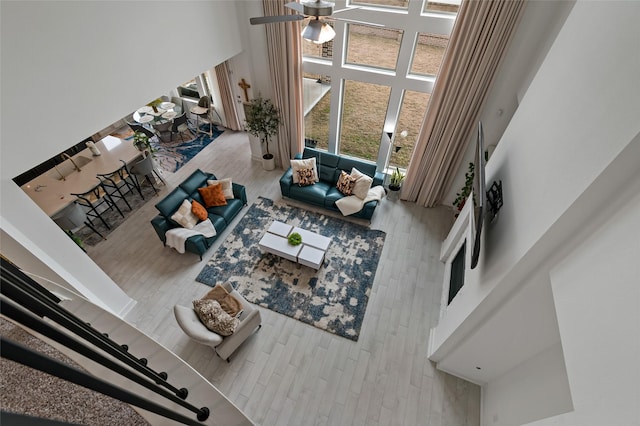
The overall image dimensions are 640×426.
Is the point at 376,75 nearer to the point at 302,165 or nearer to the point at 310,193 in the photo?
the point at 302,165

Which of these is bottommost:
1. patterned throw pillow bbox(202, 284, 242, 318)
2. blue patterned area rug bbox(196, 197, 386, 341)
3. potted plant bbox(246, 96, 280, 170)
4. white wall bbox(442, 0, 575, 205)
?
blue patterned area rug bbox(196, 197, 386, 341)

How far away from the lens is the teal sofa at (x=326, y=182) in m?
6.21

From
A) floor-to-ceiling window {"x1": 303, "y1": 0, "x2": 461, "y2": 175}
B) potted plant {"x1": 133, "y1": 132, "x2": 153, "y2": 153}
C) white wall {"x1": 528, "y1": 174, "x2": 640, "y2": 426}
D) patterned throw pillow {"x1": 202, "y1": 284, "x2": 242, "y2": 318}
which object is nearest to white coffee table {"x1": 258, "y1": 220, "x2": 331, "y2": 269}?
patterned throw pillow {"x1": 202, "y1": 284, "x2": 242, "y2": 318}

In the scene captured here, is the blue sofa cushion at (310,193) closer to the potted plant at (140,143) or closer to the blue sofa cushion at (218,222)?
the blue sofa cushion at (218,222)

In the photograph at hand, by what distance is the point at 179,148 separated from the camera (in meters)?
8.05

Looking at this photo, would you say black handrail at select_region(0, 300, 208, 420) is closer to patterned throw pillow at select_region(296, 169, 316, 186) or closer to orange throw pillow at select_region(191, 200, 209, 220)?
orange throw pillow at select_region(191, 200, 209, 220)

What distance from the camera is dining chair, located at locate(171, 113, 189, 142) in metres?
7.99

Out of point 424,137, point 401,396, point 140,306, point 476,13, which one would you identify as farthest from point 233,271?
point 476,13

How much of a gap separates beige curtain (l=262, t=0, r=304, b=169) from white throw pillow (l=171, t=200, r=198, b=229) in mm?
2582

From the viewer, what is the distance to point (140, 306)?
4789 millimetres

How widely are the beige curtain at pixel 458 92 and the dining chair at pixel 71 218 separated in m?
6.30

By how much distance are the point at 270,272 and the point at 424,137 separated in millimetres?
3701

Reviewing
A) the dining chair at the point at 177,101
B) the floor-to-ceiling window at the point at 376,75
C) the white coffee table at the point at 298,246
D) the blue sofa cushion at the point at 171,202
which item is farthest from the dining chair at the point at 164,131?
the white coffee table at the point at 298,246

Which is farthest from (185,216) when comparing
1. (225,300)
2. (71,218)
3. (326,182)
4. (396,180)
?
(396,180)
